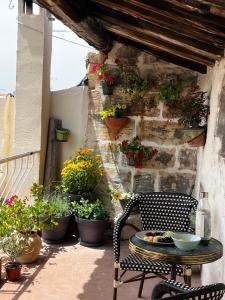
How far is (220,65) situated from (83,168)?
7.00ft

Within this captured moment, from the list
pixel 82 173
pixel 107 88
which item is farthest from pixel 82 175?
pixel 107 88

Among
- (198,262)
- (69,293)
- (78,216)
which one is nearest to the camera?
(198,262)

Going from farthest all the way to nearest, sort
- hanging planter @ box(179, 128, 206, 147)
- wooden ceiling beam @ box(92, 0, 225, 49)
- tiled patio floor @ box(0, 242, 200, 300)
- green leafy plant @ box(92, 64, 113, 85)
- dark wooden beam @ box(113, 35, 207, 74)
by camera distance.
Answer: green leafy plant @ box(92, 64, 113, 85) < dark wooden beam @ box(113, 35, 207, 74) < hanging planter @ box(179, 128, 206, 147) < tiled patio floor @ box(0, 242, 200, 300) < wooden ceiling beam @ box(92, 0, 225, 49)

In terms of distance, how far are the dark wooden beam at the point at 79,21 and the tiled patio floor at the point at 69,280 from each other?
2153 millimetres

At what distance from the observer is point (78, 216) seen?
4219 millimetres

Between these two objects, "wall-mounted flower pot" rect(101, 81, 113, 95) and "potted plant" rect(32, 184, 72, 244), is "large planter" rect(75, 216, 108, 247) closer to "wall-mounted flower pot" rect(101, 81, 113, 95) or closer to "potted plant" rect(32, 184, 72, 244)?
"potted plant" rect(32, 184, 72, 244)

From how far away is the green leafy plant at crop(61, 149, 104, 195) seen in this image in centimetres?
435

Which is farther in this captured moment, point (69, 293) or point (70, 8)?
point (69, 293)

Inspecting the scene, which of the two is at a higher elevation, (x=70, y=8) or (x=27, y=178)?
(x=70, y=8)

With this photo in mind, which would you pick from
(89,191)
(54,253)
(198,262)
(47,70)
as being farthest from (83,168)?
(198,262)

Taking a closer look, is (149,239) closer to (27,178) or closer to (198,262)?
(198,262)

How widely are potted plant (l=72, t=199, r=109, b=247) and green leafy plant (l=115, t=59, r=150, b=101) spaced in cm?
134

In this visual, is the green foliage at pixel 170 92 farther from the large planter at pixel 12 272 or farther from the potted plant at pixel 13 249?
the large planter at pixel 12 272

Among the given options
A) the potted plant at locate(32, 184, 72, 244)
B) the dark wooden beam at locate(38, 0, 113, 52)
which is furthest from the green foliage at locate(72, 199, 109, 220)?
the dark wooden beam at locate(38, 0, 113, 52)
